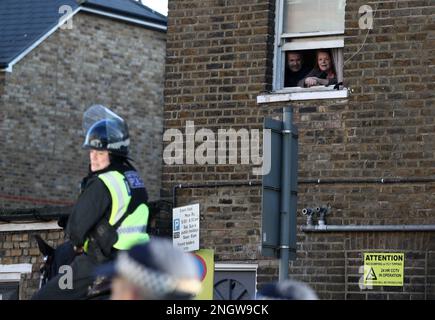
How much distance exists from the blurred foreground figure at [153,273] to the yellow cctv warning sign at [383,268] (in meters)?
9.06

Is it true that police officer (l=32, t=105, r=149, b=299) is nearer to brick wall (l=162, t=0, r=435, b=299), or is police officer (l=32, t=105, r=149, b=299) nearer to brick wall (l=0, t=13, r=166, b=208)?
brick wall (l=162, t=0, r=435, b=299)

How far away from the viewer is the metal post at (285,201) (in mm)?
11169

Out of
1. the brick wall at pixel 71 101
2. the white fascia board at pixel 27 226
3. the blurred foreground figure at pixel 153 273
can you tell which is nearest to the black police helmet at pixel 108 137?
the blurred foreground figure at pixel 153 273

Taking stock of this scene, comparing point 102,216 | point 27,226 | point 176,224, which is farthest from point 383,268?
point 102,216

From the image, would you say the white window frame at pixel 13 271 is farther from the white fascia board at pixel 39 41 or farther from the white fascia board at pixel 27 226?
the white fascia board at pixel 39 41

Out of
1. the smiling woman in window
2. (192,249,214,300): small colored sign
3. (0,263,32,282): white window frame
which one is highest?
the smiling woman in window

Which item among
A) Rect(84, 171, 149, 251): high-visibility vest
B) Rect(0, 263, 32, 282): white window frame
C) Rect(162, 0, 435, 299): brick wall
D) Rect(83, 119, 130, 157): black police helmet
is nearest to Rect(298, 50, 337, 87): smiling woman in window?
Rect(162, 0, 435, 299): brick wall

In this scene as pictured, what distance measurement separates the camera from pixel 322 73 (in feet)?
50.6

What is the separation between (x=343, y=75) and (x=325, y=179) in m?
1.16

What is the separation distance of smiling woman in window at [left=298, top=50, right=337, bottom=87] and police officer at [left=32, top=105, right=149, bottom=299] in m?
6.85

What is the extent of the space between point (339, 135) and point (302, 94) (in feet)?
2.04

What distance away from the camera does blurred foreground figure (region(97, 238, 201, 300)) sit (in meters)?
5.39

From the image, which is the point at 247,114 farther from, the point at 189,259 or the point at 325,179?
the point at 189,259

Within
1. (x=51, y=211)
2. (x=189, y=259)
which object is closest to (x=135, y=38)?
(x=51, y=211)
